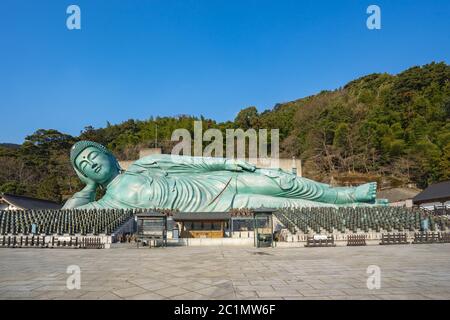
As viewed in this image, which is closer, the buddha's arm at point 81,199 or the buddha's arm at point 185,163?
the buddha's arm at point 81,199

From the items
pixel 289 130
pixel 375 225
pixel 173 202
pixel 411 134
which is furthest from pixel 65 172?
pixel 411 134

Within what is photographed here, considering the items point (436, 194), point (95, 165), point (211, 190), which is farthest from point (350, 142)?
point (95, 165)

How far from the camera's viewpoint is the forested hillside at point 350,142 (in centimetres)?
4516

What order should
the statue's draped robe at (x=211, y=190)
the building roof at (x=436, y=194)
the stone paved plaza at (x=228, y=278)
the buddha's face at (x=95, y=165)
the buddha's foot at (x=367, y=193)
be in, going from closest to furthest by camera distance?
1. the stone paved plaza at (x=228, y=278)
2. the statue's draped robe at (x=211, y=190)
3. the buddha's foot at (x=367, y=193)
4. the buddha's face at (x=95, y=165)
5. the building roof at (x=436, y=194)

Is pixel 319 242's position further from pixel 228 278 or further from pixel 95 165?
pixel 95 165

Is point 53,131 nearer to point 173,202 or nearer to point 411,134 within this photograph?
point 173,202

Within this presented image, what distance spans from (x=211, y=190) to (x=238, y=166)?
8.10 feet

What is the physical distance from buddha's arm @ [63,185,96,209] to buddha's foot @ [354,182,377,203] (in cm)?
1701

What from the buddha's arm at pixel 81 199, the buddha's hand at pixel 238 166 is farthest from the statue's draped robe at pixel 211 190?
the buddha's arm at pixel 81 199

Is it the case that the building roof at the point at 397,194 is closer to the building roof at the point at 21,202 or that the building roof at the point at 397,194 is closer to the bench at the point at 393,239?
the bench at the point at 393,239

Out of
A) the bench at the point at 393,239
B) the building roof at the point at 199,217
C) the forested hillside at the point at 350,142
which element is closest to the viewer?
the bench at the point at 393,239

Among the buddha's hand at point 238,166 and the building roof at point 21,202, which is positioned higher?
the buddha's hand at point 238,166

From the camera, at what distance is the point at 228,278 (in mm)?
8016
